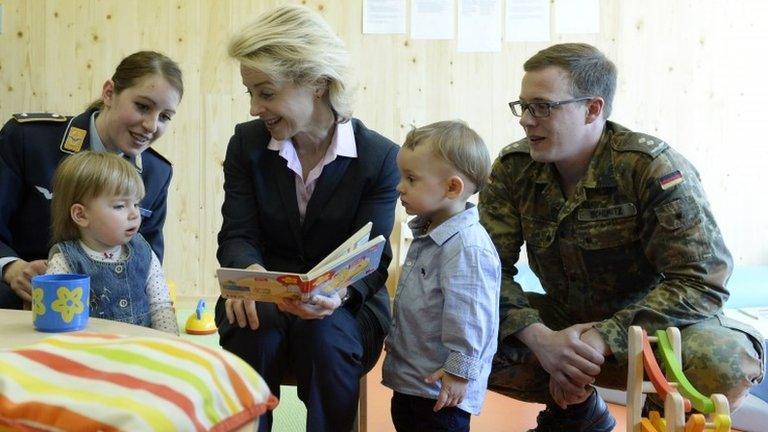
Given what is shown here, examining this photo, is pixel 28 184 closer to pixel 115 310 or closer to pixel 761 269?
pixel 115 310

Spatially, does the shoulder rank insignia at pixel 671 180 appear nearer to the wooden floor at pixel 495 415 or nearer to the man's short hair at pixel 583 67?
the man's short hair at pixel 583 67

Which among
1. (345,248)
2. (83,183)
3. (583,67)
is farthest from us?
(583,67)

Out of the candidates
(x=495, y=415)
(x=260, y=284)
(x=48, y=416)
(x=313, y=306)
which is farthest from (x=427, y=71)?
(x=48, y=416)

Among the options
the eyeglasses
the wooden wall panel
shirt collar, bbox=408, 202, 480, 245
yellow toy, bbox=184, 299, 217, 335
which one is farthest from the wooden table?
the wooden wall panel

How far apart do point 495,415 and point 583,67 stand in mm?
1091

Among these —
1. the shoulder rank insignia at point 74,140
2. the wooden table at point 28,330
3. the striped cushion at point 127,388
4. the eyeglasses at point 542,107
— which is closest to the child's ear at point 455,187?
the eyeglasses at point 542,107

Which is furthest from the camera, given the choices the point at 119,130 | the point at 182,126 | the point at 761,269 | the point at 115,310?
the point at 182,126

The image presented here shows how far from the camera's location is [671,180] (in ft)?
5.10

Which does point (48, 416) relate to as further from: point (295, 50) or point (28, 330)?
point (295, 50)

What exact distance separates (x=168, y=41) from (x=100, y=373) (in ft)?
9.88

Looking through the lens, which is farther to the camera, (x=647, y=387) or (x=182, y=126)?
(x=182, y=126)

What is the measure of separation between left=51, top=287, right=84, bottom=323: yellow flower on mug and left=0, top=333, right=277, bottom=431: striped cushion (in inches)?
11.0

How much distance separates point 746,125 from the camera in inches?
139

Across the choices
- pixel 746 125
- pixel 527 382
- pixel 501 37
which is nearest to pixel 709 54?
pixel 746 125
